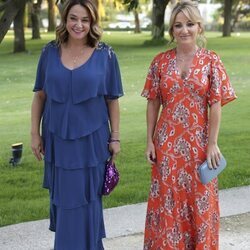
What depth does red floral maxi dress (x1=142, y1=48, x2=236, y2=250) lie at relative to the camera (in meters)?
3.68

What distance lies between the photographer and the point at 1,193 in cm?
617

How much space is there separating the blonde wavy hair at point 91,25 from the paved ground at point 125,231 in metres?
1.69

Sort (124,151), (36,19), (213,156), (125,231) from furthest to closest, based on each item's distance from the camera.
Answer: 1. (36,19)
2. (124,151)
3. (125,231)
4. (213,156)

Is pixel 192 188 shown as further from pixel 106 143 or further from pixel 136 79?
pixel 136 79

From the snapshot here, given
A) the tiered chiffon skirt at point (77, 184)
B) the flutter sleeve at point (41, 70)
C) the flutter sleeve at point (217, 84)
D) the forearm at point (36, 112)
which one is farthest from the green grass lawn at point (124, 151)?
the flutter sleeve at point (217, 84)

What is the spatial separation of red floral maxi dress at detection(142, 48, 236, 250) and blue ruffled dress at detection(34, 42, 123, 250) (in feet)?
1.11

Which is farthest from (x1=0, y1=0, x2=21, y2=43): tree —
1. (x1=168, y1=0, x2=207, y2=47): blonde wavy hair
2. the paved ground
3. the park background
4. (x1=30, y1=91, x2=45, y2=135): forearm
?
(x1=168, y1=0, x2=207, y2=47): blonde wavy hair

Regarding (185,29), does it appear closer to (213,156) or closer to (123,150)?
(213,156)

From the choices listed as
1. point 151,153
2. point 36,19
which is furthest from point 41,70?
point 36,19

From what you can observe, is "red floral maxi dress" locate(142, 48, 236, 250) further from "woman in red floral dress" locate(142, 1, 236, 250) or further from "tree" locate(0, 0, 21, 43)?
"tree" locate(0, 0, 21, 43)

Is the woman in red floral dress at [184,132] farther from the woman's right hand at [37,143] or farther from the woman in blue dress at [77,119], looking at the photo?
the woman's right hand at [37,143]

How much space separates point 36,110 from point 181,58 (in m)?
0.99

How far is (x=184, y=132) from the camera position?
3777mm

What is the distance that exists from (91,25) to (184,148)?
0.99 m
